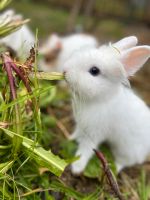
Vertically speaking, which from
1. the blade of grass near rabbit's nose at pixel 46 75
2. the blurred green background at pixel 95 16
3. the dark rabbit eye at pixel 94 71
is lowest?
the blurred green background at pixel 95 16

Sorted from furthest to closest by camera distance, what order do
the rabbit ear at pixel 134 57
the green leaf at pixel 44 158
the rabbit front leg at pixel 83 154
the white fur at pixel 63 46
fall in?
the white fur at pixel 63 46 → the rabbit front leg at pixel 83 154 → the rabbit ear at pixel 134 57 → the green leaf at pixel 44 158

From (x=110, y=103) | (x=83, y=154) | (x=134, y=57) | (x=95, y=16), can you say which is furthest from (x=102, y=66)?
(x=95, y=16)

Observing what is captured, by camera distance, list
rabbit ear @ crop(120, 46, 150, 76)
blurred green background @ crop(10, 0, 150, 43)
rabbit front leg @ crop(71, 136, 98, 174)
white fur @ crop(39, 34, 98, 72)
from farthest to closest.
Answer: blurred green background @ crop(10, 0, 150, 43) → white fur @ crop(39, 34, 98, 72) → rabbit front leg @ crop(71, 136, 98, 174) → rabbit ear @ crop(120, 46, 150, 76)

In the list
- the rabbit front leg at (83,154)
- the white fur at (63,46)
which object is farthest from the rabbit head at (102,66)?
the white fur at (63,46)

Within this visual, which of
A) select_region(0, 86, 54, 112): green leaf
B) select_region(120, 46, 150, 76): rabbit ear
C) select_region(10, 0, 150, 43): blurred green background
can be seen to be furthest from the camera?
select_region(10, 0, 150, 43): blurred green background

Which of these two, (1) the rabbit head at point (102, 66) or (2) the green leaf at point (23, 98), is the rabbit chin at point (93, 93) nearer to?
(1) the rabbit head at point (102, 66)

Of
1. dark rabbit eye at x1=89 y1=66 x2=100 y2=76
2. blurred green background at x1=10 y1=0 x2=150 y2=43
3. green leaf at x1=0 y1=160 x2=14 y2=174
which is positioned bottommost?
blurred green background at x1=10 y1=0 x2=150 y2=43

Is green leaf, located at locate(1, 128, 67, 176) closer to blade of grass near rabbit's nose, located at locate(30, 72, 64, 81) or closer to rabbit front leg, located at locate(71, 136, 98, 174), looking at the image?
Answer: blade of grass near rabbit's nose, located at locate(30, 72, 64, 81)

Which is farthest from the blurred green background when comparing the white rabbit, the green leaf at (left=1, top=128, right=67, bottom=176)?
the green leaf at (left=1, top=128, right=67, bottom=176)

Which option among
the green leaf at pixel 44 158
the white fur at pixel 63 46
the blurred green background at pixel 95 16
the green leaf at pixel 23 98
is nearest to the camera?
the green leaf at pixel 23 98
